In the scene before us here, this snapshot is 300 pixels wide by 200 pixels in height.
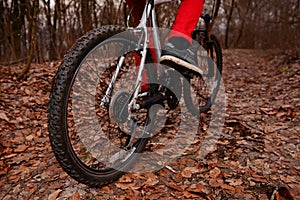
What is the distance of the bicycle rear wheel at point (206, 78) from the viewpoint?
8.79 ft

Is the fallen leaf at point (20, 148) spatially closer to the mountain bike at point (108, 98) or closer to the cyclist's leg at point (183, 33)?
the mountain bike at point (108, 98)

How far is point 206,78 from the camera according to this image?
2.99 m

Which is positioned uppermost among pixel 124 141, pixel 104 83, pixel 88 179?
pixel 104 83

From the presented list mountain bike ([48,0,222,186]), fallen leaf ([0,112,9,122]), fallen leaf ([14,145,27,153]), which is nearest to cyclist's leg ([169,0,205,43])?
mountain bike ([48,0,222,186])

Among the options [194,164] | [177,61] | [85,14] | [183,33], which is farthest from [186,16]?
[85,14]

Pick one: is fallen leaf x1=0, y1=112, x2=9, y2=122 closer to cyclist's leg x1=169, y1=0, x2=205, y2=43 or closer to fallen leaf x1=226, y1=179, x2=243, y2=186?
cyclist's leg x1=169, y1=0, x2=205, y2=43

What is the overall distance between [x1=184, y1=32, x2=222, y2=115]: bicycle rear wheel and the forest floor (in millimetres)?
279

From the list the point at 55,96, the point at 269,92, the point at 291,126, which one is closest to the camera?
the point at 55,96

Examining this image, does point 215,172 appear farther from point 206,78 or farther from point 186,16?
point 206,78

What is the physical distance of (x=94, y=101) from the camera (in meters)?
1.61

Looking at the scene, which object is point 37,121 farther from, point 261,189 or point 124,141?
point 261,189

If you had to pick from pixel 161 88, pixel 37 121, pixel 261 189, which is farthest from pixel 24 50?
pixel 261 189

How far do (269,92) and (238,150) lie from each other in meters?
2.12

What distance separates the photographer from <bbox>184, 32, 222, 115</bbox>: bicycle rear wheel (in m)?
2.68
